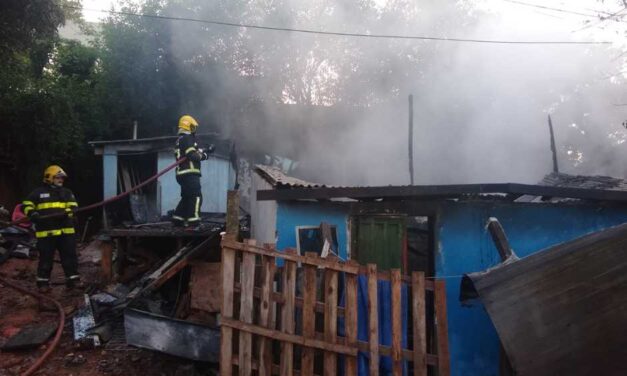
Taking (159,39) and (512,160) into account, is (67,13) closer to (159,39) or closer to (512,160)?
(159,39)

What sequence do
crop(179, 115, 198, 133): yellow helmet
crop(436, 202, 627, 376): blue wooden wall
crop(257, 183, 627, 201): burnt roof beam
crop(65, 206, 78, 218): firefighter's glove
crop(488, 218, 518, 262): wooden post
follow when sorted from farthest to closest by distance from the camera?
crop(179, 115, 198, 133): yellow helmet < crop(65, 206, 78, 218): firefighter's glove < crop(436, 202, 627, 376): blue wooden wall < crop(257, 183, 627, 201): burnt roof beam < crop(488, 218, 518, 262): wooden post

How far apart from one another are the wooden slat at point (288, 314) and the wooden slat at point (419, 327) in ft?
3.13

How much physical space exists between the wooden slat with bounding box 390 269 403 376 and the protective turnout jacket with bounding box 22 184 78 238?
5619 mm

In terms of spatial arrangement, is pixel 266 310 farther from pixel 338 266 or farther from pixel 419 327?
pixel 419 327

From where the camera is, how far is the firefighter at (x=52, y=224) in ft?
22.3

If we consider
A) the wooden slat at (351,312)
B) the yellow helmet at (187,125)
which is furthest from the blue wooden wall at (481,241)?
the yellow helmet at (187,125)

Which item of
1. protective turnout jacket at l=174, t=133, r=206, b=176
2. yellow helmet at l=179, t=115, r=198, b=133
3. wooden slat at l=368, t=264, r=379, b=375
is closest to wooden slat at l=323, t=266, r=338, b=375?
wooden slat at l=368, t=264, r=379, b=375

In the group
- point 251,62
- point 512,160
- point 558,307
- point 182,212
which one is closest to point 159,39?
point 251,62

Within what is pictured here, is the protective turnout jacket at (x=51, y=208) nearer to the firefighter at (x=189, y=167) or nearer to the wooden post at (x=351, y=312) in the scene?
the firefighter at (x=189, y=167)

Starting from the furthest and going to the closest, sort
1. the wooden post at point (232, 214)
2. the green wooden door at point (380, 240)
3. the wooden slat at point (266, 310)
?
the green wooden door at point (380, 240) → the wooden post at point (232, 214) → the wooden slat at point (266, 310)

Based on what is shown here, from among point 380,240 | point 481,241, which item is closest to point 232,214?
point 380,240

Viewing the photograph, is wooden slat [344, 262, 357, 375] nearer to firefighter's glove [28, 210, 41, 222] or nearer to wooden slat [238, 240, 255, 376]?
wooden slat [238, 240, 255, 376]

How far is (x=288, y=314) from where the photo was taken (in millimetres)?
3615

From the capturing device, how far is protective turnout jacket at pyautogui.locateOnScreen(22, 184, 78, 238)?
680 cm
